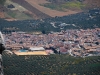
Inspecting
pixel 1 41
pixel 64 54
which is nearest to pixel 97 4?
pixel 64 54

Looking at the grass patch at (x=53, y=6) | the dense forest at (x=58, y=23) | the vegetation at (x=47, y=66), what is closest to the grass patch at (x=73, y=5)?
the grass patch at (x=53, y=6)

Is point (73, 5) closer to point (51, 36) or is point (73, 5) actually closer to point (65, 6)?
point (65, 6)

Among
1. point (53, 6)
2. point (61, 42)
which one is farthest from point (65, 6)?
point (61, 42)

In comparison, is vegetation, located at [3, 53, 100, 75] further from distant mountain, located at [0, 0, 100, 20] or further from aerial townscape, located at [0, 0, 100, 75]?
distant mountain, located at [0, 0, 100, 20]

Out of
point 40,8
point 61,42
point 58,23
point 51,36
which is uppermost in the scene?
point 40,8

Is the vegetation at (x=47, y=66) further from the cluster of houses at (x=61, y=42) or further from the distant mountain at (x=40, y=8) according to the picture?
the distant mountain at (x=40, y=8)

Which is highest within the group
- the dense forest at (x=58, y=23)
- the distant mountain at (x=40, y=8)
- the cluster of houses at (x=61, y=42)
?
the distant mountain at (x=40, y=8)

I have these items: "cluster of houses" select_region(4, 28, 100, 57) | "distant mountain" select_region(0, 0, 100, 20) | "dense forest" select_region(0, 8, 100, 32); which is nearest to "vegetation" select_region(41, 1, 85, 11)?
"distant mountain" select_region(0, 0, 100, 20)

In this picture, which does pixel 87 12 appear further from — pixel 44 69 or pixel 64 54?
pixel 44 69
